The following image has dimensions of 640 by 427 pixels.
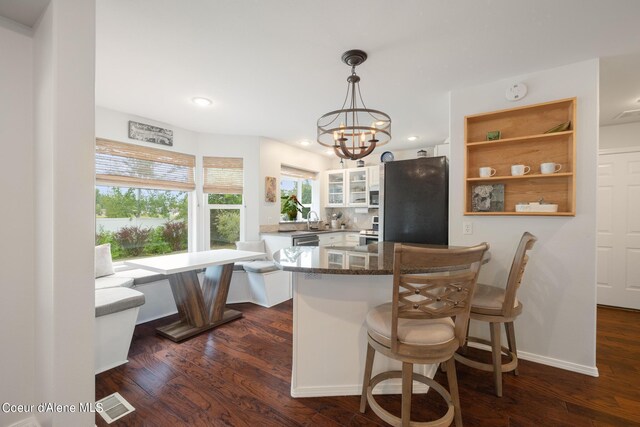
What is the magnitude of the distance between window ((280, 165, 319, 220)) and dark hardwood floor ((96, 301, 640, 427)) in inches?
118

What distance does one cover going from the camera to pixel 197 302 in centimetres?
286

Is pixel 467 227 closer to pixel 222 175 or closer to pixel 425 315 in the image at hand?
pixel 425 315

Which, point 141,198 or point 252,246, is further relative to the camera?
point 252,246

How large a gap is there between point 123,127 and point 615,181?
6.21 metres

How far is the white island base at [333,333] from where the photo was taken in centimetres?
181

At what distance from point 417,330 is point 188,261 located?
229 cm

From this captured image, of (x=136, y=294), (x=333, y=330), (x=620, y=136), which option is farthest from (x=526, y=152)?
(x=136, y=294)

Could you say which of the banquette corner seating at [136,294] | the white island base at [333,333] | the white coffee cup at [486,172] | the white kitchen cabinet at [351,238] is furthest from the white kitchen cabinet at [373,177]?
the white island base at [333,333]

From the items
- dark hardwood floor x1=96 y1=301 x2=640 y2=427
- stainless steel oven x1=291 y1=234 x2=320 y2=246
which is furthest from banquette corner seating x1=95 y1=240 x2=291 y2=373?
stainless steel oven x1=291 y1=234 x2=320 y2=246

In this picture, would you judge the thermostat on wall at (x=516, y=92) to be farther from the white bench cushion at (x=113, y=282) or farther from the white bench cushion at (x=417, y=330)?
the white bench cushion at (x=113, y=282)

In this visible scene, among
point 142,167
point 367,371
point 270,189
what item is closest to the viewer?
point 367,371

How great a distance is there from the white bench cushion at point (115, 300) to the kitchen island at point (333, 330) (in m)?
1.39

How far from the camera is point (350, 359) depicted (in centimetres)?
184

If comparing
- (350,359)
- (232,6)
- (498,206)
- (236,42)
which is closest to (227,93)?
(236,42)
